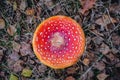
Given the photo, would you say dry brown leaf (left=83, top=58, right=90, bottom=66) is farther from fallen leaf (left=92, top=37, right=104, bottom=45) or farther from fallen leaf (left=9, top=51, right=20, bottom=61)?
fallen leaf (left=9, top=51, right=20, bottom=61)

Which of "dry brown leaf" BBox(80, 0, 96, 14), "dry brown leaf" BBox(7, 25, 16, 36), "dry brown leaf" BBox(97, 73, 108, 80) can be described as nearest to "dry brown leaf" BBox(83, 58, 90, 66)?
"dry brown leaf" BBox(97, 73, 108, 80)

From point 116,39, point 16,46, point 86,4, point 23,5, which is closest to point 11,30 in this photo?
point 16,46

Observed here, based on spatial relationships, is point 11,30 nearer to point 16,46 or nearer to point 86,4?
point 16,46

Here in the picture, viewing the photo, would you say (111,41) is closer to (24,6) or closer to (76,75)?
(76,75)

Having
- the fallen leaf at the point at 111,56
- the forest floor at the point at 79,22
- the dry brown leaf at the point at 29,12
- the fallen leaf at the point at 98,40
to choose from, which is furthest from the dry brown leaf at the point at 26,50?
the fallen leaf at the point at 111,56

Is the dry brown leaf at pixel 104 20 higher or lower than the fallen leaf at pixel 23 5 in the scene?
lower

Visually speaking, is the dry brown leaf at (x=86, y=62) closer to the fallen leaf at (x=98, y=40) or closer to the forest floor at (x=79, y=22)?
the forest floor at (x=79, y=22)
